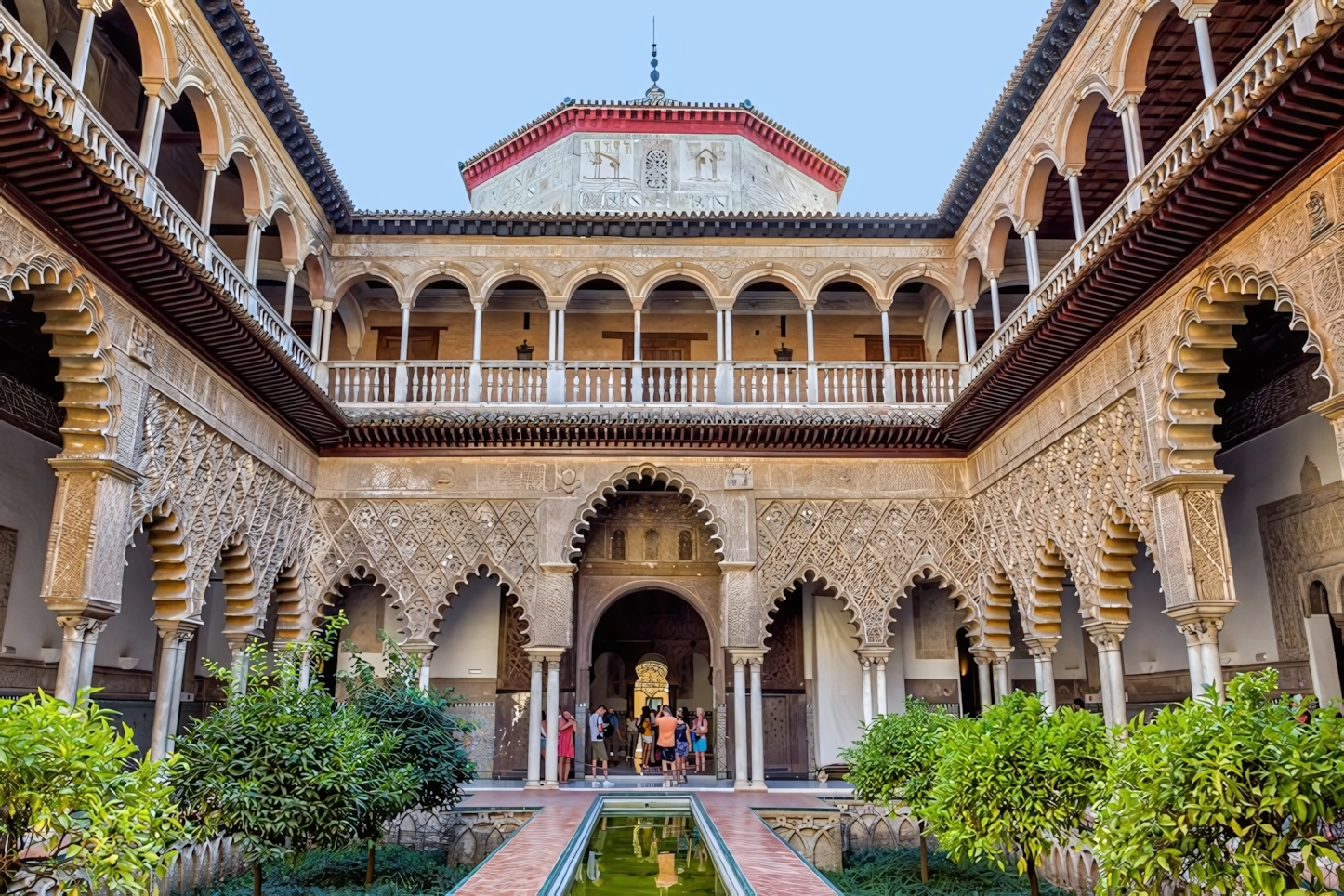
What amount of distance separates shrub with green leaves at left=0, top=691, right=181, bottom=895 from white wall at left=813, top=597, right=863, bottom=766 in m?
10.9

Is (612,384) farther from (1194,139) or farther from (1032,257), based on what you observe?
(1194,139)

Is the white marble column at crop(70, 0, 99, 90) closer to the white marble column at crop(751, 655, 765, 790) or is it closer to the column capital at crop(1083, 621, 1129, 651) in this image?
the white marble column at crop(751, 655, 765, 790)

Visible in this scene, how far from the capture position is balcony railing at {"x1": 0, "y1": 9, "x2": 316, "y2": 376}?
5809 mm

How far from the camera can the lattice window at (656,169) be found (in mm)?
16719

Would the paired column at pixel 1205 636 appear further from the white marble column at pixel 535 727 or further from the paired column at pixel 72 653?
the paired column at pixel 72 653

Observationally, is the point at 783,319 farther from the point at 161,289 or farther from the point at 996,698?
the point at 161,289

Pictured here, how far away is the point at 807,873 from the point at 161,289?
6.88 m

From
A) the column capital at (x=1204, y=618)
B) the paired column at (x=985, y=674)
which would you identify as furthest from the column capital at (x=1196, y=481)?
the paired column at (x=985, y=674)

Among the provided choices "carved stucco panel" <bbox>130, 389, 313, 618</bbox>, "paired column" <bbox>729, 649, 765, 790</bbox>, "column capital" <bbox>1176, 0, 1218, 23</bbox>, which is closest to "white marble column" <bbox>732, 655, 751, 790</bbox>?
"paired column" <bbox>729, 649, 765, 790</bbox>

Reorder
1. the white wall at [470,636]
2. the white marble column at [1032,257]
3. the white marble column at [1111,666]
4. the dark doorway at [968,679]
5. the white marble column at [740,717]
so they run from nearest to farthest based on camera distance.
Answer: the white marble column at [1111,666] → the white marble column at [1032,257] → the white marble column at [740,717] → the white wall at [470,636] → the dark doorway at [968,679]

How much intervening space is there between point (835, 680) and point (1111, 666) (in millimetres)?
5451

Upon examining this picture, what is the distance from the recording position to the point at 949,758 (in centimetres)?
645

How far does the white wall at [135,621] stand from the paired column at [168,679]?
2.33 metres

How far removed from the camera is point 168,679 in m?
9.35
